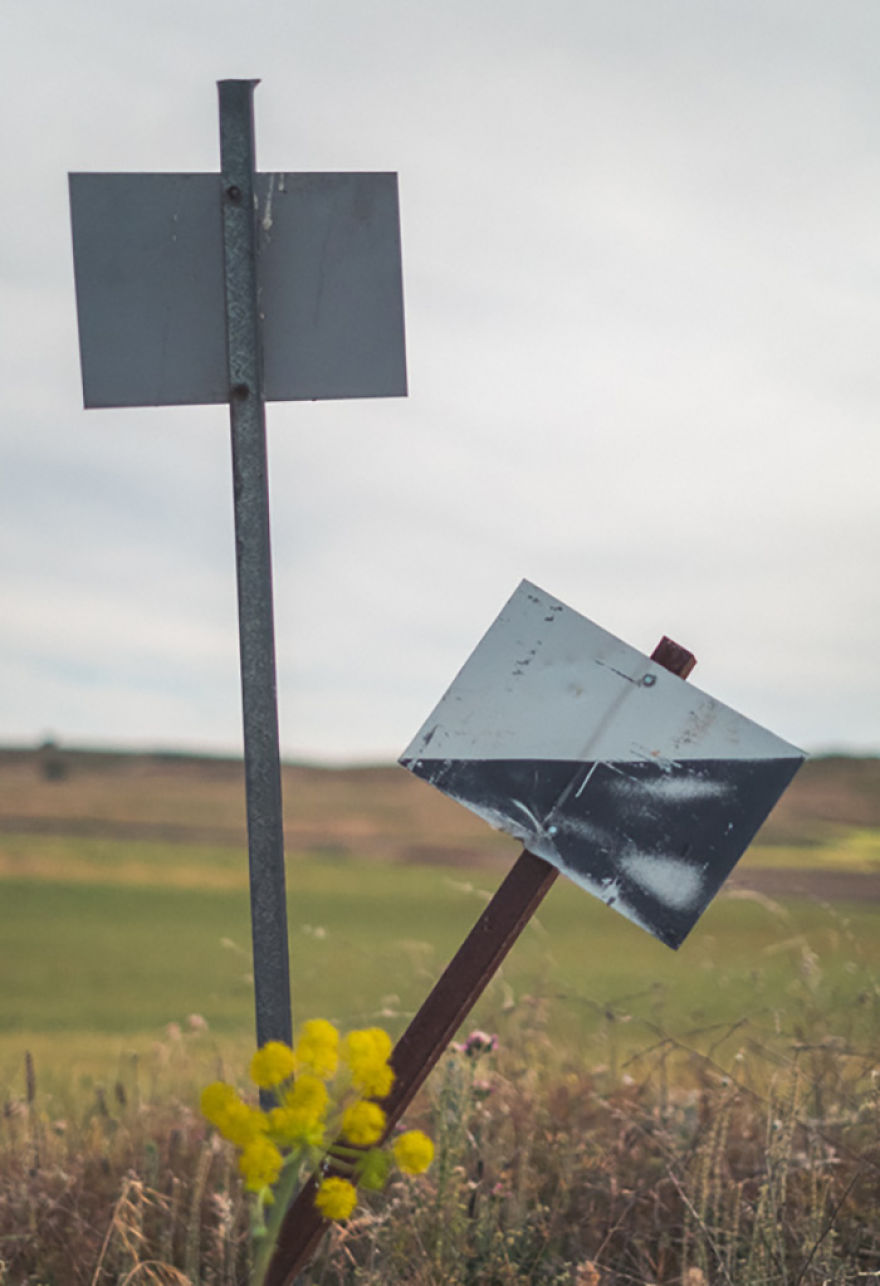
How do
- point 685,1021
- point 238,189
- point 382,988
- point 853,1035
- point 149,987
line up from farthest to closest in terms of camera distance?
point 149,987, point 382,988, point 685,1021, point 853,1035, point 238,189

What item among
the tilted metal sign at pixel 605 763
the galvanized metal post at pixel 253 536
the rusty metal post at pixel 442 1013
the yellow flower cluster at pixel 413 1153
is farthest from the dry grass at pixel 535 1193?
the yellow flower cluster at pixel 413 1153

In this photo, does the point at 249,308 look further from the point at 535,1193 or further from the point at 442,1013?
the point at 535,1193

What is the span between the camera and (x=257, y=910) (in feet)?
8.41

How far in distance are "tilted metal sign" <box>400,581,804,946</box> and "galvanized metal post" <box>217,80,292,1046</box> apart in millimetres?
413

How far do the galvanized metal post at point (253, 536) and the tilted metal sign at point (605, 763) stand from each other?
41 centimetres

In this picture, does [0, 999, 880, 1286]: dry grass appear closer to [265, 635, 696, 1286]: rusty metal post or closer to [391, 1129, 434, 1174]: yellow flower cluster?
[265, 635, 696, 1286]: rusty metal post

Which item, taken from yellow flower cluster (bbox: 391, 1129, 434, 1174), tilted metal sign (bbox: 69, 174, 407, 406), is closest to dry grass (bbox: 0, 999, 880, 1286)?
yellow flower cluster (bbox: 391, 1129, 434, 1174)

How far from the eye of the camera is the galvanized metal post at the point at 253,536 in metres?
2.55

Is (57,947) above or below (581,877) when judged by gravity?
below

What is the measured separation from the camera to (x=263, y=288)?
260 centimetres

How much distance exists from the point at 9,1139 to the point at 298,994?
12.6 ft

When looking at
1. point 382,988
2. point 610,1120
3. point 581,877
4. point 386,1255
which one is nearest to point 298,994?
point 382,988

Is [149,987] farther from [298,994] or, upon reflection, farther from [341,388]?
[341,388]

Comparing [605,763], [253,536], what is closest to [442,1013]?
[605,763]
